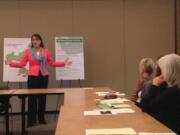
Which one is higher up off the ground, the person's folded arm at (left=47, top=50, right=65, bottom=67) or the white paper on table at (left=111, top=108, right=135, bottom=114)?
the person's folded arm at (left=47, top=50, right=65, bottom=67)

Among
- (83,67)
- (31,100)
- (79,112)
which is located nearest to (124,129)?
(79,112)

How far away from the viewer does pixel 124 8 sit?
791cm

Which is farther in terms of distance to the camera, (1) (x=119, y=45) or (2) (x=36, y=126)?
(1) (x=119, y=45)

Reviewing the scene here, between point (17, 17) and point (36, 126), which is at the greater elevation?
point (17, 17)

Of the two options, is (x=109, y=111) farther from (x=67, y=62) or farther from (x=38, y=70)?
(x=67, y=62)

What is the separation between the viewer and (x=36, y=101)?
6223 mm

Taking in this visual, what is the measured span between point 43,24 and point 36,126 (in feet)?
8.34

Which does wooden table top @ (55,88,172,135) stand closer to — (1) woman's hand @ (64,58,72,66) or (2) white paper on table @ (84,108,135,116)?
(2) white paper on table @ (84,108,135,116)

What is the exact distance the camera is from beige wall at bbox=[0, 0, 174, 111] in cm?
771

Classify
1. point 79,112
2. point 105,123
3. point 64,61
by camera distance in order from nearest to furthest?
point 105,123 < point 79,112 < point 64,61

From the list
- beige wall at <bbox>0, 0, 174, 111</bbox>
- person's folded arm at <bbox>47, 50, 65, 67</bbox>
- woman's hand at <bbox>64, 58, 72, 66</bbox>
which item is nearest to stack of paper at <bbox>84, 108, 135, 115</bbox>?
person's folded arm at <bbox>47, 50, 65, 67</bbox>

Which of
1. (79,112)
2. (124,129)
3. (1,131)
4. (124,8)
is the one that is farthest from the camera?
(124,8)

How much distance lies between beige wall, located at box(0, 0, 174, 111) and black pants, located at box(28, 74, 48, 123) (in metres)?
1.34

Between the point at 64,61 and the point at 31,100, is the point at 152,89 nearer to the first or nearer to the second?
the point at 31,100
